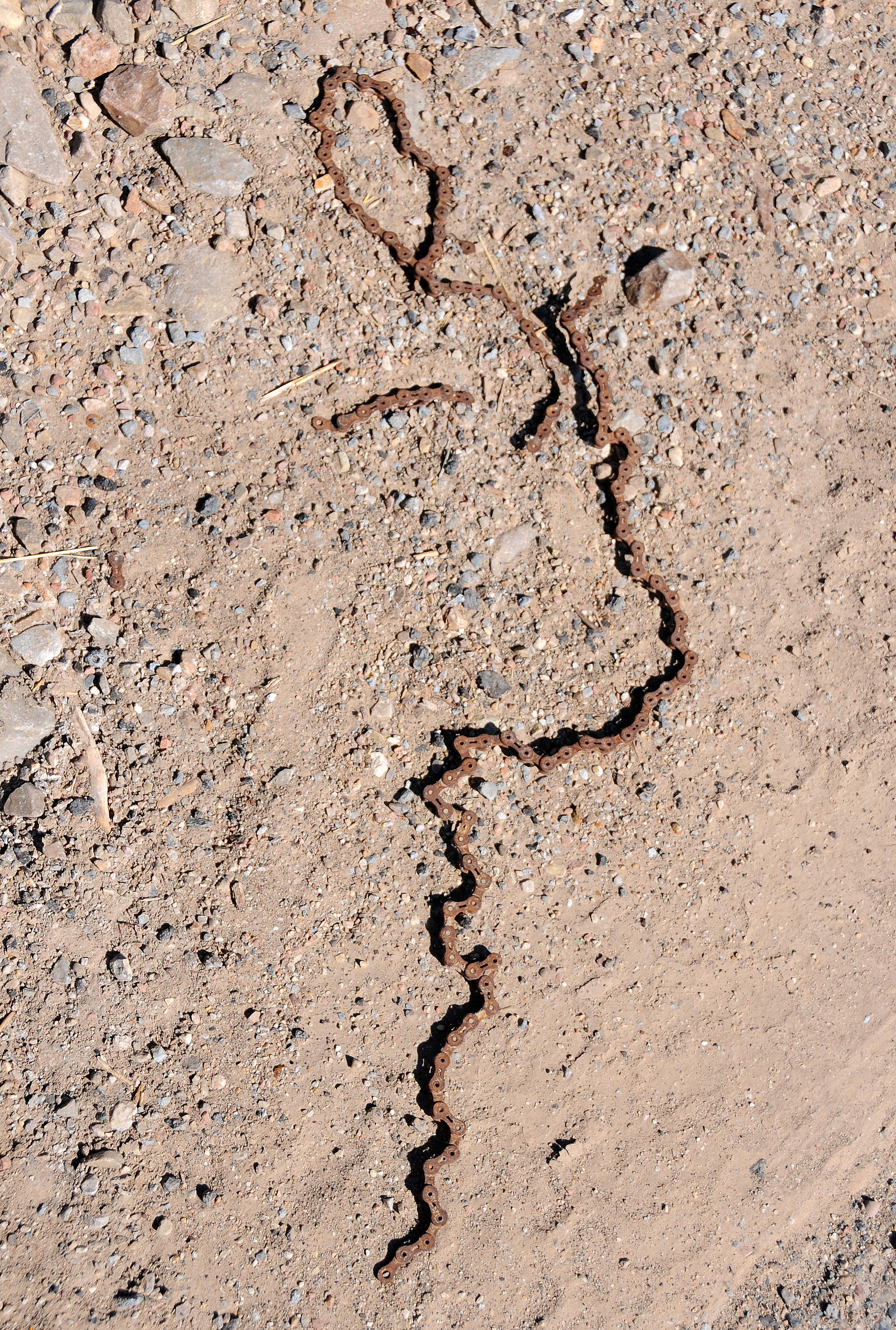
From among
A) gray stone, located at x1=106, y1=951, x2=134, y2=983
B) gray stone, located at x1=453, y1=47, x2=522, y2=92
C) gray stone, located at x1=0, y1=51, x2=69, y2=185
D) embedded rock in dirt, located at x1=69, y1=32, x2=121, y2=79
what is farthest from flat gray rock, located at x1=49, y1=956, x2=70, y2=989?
gray stone, located at x1=453, y1=47, x2=522, y2=92

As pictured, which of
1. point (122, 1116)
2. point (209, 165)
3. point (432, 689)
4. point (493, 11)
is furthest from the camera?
point (493, 11)

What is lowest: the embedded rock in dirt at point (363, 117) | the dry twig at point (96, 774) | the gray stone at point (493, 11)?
the dry twig at point (96, 774)

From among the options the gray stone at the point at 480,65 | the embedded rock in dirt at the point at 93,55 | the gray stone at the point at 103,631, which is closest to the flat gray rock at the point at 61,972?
the gray stone at the point at 103,631

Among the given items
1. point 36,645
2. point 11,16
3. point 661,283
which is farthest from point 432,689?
point 11,16

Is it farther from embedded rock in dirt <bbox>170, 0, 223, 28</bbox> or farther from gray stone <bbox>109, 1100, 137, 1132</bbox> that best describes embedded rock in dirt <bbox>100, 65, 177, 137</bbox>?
gray stone <bbox>109, 1100, 137, 1132</bbox>

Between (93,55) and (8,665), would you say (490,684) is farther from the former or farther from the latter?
(93,55)

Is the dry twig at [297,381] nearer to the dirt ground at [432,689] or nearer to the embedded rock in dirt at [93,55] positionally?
the dirt ground at [432,689]
